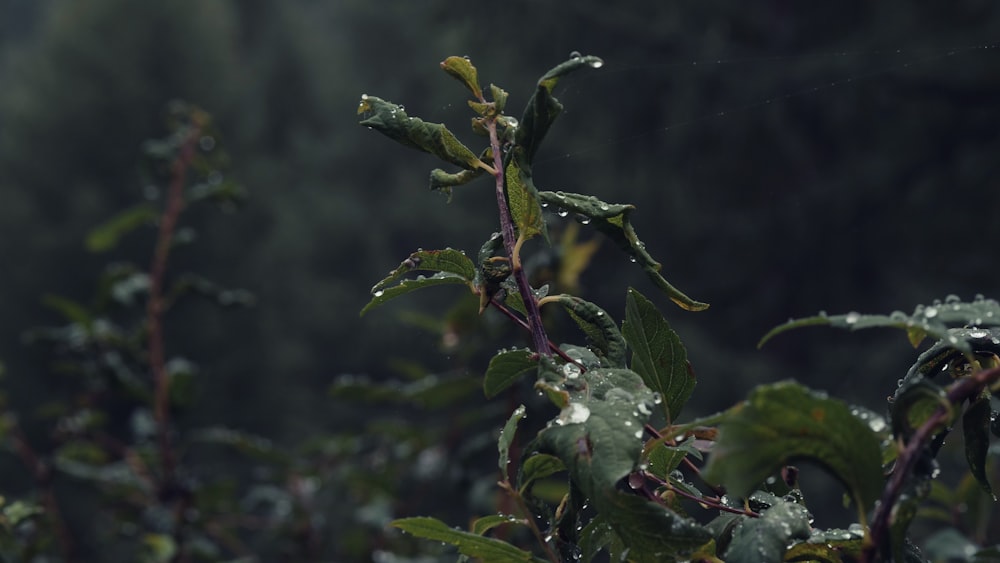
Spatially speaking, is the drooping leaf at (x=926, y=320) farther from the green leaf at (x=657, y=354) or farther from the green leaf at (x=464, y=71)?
the green leaf at (x=464, y=71)

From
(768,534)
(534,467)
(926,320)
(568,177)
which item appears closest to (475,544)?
(534,467)

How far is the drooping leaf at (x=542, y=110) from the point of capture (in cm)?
46

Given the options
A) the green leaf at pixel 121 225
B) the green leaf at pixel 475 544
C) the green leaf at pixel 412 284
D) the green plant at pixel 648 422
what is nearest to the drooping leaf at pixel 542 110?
the green plant at pixel 648 422

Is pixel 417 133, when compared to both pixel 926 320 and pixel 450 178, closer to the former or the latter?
pixel 450 178

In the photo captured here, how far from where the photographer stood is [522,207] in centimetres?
54

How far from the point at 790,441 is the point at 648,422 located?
113 mm

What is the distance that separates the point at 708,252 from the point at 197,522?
4.88 meters

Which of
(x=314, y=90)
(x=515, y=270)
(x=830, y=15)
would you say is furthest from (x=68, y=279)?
(x=515, y=270)

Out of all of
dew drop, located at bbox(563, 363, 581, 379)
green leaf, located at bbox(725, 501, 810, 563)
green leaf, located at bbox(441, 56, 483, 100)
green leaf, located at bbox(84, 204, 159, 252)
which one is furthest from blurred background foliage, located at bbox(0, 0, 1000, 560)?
green leaf, located at bbox(725, 501, 810, 563)

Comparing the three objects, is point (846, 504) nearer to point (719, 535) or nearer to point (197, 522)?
point (719, 535)

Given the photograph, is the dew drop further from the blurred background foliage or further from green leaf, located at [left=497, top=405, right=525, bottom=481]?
the blurred background foliage

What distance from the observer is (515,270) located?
513 mm

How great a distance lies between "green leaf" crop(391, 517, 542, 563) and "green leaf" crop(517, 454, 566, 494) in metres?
0.03

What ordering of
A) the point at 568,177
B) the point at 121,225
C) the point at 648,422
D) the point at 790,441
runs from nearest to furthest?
the point at 790,441 < the point at 648,422 < the point at 121,225 < the point at 568,177
